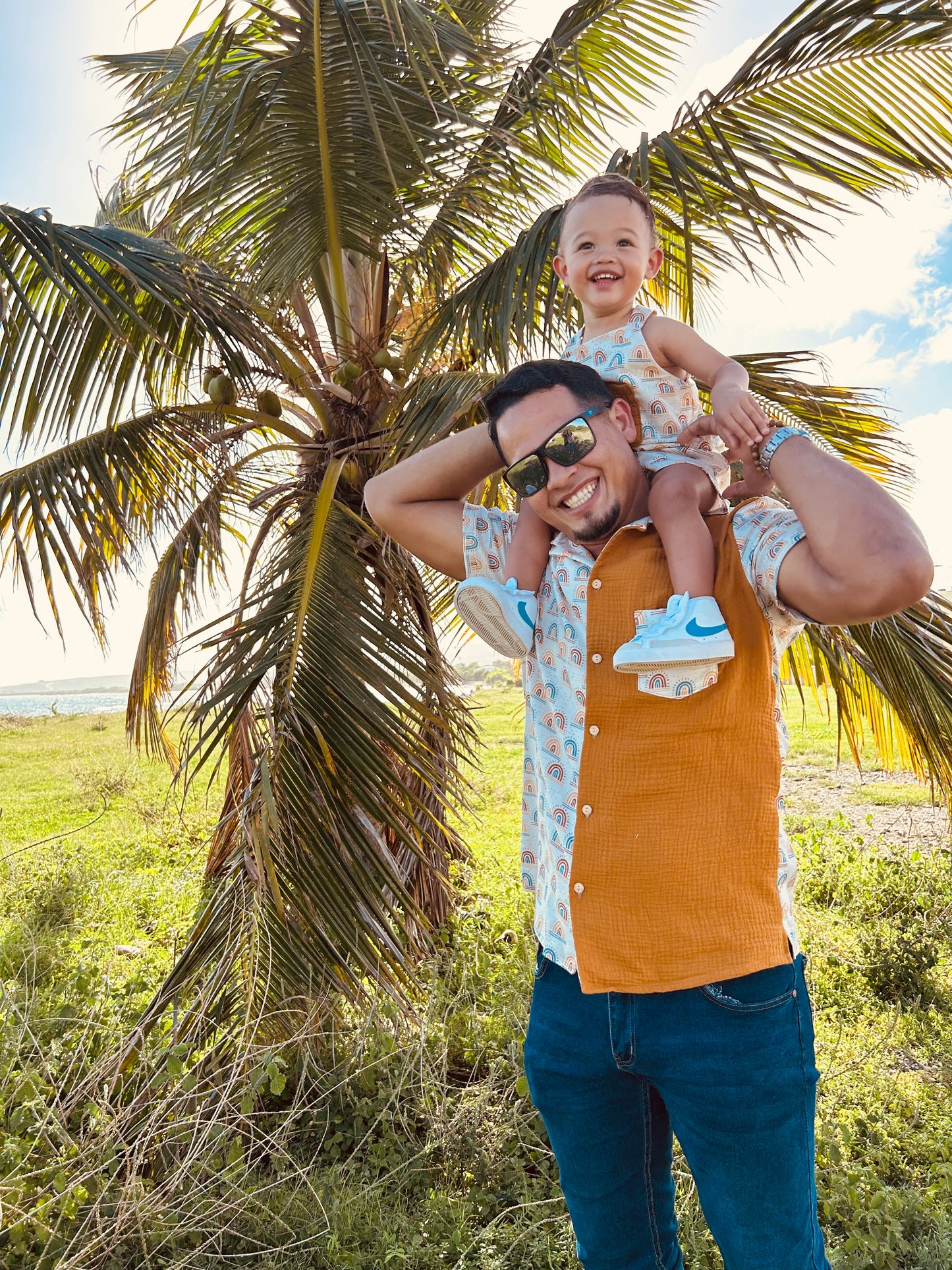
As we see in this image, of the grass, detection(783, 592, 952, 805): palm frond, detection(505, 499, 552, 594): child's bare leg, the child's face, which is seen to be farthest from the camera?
detection(783, 592, 952, 805): palm frond

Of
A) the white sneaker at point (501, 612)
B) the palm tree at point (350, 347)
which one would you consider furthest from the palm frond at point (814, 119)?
A: the white sneaker at point (501, 612)

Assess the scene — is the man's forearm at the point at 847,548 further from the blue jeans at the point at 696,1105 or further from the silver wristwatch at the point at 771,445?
the blue jeans at the point at 696,1105

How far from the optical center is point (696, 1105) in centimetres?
129

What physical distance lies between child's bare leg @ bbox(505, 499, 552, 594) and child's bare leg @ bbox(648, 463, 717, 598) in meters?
0.22

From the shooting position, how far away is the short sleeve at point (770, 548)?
133cm

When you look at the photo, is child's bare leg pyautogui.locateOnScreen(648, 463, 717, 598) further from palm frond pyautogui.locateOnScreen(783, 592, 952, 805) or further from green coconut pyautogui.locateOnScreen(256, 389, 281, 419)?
green coconut pyautogui.locateOnScreen(256, 389, 281, 419)

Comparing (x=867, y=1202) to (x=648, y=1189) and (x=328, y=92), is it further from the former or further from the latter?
(x=328, y=92)

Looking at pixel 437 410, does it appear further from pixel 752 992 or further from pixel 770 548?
pixel 752 992

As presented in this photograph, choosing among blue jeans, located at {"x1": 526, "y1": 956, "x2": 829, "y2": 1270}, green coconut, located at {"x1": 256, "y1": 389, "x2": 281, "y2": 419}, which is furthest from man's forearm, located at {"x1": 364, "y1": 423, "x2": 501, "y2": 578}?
green coconut, located at {"x1": 256, "y1": 389, "x2": 281, "y2": 419}

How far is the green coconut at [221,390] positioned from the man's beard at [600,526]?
2558mm

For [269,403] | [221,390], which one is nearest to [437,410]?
[221,390]

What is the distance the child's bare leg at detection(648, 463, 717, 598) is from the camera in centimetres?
141

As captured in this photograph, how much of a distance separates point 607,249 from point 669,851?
4.26 feet

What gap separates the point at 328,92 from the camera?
139 inches
